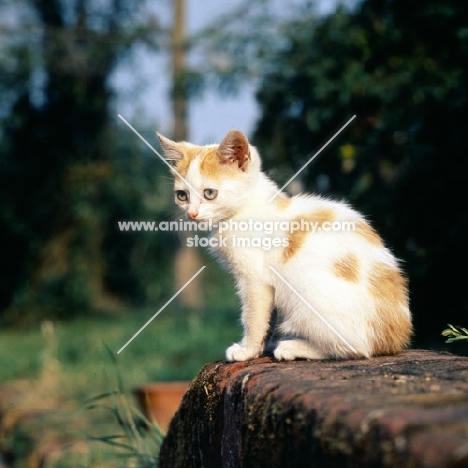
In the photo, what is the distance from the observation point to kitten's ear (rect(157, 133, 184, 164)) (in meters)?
2.82

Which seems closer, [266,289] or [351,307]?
[351,307]

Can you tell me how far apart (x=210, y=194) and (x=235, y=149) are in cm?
19

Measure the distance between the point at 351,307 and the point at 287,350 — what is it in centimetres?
24

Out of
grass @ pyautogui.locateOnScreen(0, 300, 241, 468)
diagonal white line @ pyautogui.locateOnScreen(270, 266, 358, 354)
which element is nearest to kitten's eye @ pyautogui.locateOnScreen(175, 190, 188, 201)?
diagonal white line @ pyautogui.locateOnScreen(270, 266, 358, 354)

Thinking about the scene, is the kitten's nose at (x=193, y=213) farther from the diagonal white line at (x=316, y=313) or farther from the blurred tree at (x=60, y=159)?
the blurred tree at (x=60, y=159)

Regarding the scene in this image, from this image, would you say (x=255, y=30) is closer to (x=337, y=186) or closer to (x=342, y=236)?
(x=337, y=186)

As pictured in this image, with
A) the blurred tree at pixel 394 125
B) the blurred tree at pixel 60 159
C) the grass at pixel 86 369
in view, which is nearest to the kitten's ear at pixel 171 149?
the grass at pixel 86 369

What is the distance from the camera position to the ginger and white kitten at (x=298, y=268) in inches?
88.3

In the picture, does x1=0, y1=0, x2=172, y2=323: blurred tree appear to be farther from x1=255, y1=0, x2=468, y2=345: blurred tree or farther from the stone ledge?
the stone ledge

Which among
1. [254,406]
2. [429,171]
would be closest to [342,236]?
[254,406]

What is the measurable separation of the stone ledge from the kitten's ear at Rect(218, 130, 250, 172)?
74 cm

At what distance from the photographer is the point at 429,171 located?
4.02 m

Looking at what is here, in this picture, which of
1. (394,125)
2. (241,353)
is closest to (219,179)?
(241,353)

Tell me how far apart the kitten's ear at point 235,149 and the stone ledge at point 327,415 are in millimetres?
745
